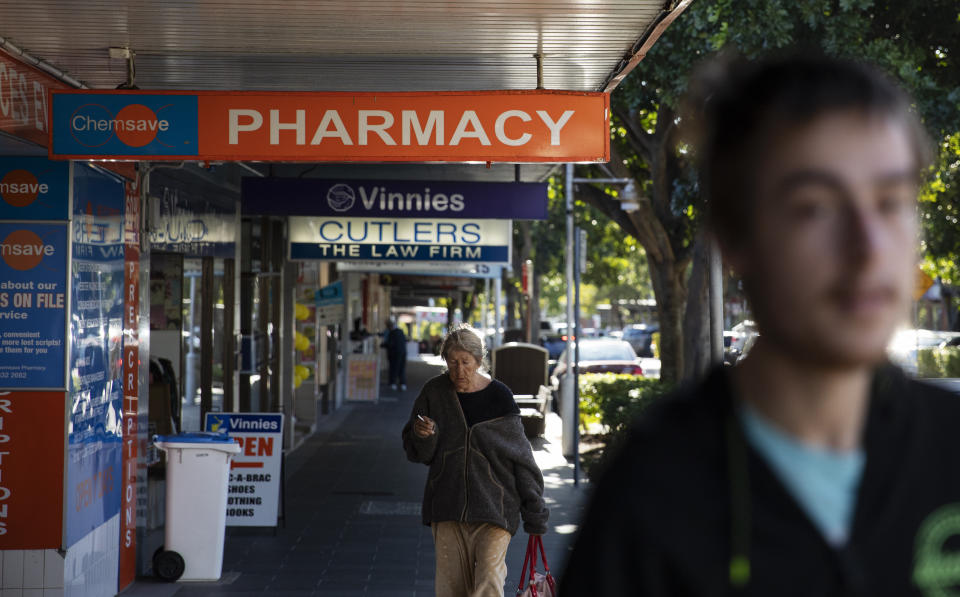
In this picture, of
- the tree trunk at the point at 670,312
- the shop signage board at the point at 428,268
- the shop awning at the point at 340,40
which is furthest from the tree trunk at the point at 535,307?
the shop awning at the point at 340,40

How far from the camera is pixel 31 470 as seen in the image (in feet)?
23.2

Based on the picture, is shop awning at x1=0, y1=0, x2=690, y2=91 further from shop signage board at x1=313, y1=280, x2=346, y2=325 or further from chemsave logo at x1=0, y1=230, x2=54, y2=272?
shop signage board at x1=313, y1=280, x2=346, y2=325

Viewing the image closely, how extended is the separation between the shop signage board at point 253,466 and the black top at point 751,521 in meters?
9.19

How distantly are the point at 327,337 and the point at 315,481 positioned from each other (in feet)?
30.7

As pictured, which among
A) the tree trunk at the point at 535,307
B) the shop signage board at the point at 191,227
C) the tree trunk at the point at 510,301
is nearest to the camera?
the shop signage board at the point at 191,227

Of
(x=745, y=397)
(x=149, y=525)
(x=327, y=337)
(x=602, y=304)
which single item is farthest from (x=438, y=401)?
(x=602, y=304)

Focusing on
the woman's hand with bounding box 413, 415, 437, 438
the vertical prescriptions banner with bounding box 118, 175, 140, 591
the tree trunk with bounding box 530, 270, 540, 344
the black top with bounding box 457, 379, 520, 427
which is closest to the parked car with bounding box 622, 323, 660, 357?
the tree trunk with bounding box 530, 270, 540, 344

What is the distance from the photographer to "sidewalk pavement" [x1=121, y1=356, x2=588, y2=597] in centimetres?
855

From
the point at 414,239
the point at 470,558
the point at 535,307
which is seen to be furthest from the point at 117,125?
the point at 535,307

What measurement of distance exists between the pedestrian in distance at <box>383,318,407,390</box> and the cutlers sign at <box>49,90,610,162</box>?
23.8 m

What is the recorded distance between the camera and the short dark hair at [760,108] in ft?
3.93

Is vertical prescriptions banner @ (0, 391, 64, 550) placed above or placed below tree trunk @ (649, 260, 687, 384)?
below

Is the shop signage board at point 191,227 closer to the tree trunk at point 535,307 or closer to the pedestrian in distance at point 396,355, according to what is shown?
the pedestrian in distance at point 396,355

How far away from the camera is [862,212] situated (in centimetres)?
115
